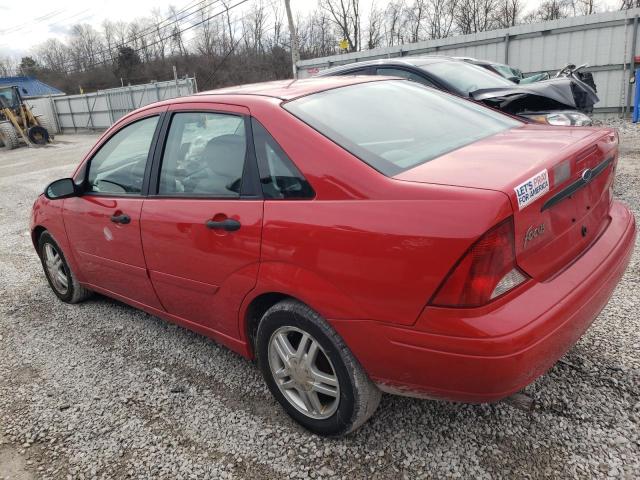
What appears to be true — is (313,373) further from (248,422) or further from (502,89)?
(502,89)

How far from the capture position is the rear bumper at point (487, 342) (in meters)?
1.67

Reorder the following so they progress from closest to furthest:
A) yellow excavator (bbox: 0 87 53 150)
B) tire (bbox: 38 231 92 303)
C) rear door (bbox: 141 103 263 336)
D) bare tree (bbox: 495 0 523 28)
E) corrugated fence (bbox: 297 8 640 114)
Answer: rear door (bbox: 141 103 263 336) < tire (bbox: 38 231 92 303) < corrugated fence (bbox: 297 8 640 114) < yellow excavator (bbox: 0 87 53 150) < bare tree (bbox: 495 0 523 28)

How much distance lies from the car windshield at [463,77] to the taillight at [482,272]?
4470 millimetres

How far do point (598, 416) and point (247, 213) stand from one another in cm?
180

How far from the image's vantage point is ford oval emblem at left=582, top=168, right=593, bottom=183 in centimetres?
203

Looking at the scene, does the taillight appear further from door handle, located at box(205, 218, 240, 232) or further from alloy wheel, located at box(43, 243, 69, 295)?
alloy wheel, located at box(43, 243, 69, 295)

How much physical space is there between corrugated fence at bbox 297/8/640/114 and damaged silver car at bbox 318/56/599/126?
7.34m

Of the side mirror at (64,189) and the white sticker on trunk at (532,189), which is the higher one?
the white sticker on trunk at (532,189)

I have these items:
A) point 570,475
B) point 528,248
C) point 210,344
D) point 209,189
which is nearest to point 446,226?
point 528,248

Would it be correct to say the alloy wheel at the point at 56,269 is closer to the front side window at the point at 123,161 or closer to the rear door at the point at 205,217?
the front side window at the point at 123,161

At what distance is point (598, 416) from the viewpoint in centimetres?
224

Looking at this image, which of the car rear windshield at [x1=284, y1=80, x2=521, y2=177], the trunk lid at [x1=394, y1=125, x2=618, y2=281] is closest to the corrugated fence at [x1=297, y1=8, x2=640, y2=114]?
the car rear windshield at [x1=284, y1=80, x2=521, y2=177]

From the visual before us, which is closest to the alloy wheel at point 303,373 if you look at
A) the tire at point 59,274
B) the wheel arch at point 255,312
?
the wheel arch at point 255,312

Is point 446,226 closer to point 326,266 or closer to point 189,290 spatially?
point 326,266
